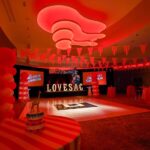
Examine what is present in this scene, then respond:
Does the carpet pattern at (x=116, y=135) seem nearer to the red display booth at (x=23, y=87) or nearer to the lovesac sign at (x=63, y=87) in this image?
the red display booth at (x=23, y=87)

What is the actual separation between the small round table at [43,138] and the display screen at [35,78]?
1056cm

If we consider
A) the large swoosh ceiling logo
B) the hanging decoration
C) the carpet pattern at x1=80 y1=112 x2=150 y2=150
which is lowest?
the carpet pattern at x1=80 y1=112 x2=150 y2=150

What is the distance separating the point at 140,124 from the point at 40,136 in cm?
411

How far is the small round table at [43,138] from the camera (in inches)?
51.9

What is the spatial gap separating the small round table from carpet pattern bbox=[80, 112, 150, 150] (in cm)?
171

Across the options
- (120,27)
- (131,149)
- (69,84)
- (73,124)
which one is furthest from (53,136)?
(69,84)

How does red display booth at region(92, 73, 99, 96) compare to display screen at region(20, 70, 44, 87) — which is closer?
display screen at region(20, 70, 44, 87)

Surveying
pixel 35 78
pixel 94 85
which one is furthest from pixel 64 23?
pixel 94 85

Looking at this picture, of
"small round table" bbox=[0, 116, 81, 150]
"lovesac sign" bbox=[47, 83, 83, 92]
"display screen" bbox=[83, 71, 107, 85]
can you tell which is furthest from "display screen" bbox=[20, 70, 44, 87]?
"small round table" bbox=[0, 116, 81, 150]

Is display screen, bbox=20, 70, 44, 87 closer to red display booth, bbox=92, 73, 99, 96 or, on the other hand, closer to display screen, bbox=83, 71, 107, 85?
display screen, bbox=83, 71, 107, 85

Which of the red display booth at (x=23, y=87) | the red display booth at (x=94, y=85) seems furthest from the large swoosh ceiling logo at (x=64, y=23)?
the red display booth at (x=94, y=85)

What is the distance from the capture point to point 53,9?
375 cm

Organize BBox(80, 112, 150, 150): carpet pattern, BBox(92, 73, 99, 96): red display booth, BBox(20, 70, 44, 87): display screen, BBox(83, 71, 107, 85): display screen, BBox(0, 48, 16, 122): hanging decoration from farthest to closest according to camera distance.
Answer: BBox(83, 71, 107, 85): display screen < BBox(92, 73, 99, 96): red display booth < BBox(20, 70, 44, 87): display screen < BBox(0, 48, 16, 122): hanging decoration < BBox(80, 112, 150, 150): carpet pattern

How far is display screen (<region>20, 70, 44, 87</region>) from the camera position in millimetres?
Result: 12148
